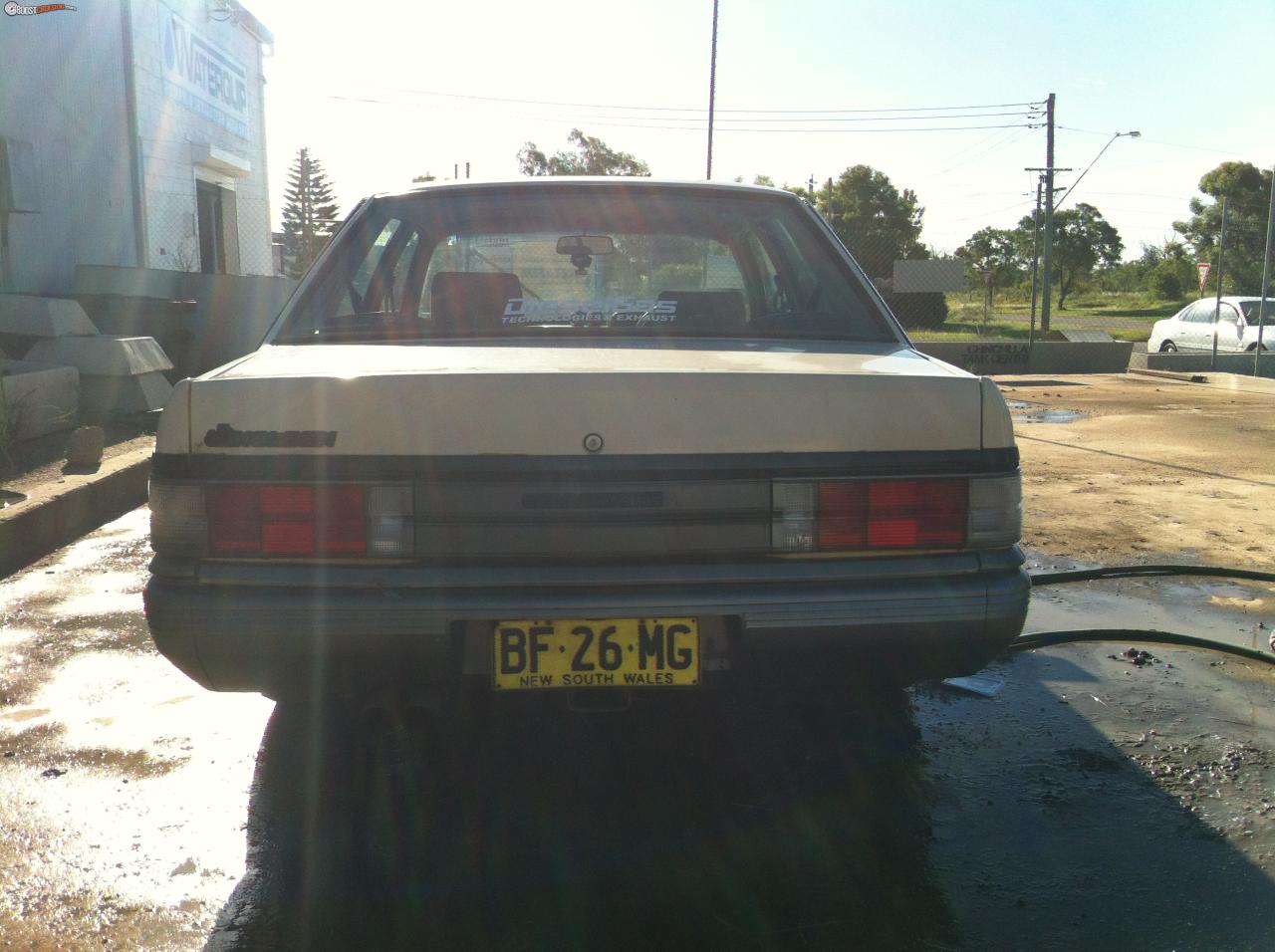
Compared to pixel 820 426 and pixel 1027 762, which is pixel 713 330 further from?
pixel 1027 762

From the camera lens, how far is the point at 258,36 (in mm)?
19188

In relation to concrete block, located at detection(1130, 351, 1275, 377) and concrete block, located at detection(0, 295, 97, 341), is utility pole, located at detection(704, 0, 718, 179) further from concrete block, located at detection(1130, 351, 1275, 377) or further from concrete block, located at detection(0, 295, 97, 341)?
concrete block, located at detection(0, 295, 97, 341)

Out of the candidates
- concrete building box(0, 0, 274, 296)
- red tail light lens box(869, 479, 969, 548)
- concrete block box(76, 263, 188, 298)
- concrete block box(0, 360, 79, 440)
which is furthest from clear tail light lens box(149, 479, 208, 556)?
concrete block box(76, 263, 188, 298)

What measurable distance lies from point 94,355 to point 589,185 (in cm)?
663

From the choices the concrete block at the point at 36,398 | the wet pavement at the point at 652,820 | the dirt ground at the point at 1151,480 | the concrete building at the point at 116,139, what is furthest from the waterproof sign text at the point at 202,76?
the wet pavement at the point at 652,820

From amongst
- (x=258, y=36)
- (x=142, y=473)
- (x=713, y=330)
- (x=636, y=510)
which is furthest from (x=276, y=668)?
(x=258, y=36)

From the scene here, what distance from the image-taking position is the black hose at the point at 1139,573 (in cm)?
486

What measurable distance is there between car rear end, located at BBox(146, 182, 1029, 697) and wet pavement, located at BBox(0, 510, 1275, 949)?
0.93ft

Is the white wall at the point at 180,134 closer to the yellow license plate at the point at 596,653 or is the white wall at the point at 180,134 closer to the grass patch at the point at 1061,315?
the yellow license plate at the point at 596,653

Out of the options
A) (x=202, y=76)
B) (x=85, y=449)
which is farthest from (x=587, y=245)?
(x=202, y=76)

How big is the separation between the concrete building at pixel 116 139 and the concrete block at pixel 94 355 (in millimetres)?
2565

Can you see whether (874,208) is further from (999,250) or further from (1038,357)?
(1038,357)

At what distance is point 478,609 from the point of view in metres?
2.27

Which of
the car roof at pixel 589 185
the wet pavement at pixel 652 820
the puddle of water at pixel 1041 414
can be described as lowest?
the wet pavement at pixel 652 820
